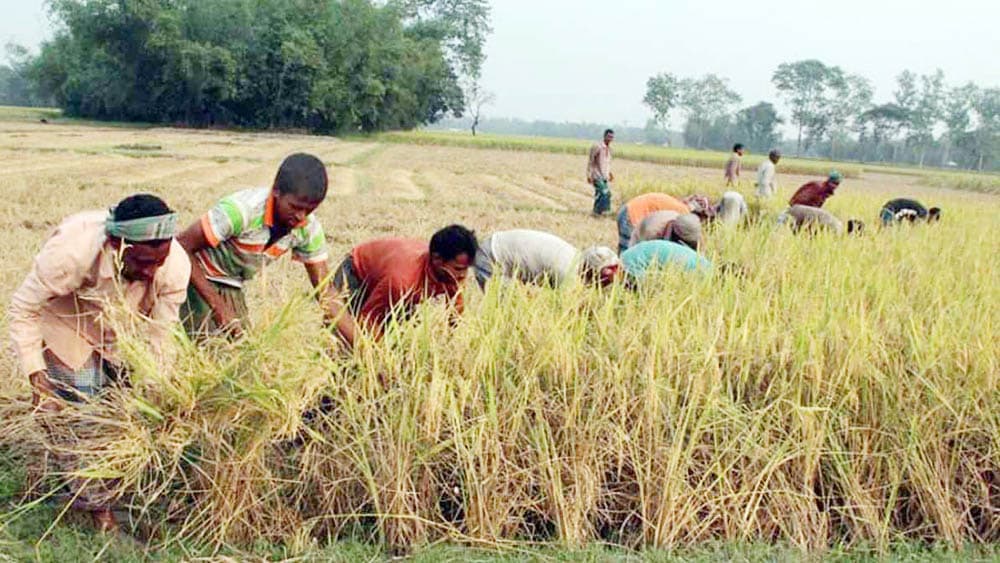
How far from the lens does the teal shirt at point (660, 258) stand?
426cm

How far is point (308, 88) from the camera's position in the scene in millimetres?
40250

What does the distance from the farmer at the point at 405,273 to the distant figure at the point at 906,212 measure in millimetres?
6770

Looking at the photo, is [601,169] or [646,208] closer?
[646,208]

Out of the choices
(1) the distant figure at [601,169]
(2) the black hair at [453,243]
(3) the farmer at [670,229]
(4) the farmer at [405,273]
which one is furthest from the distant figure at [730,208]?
(2) the black hair at [453,243]

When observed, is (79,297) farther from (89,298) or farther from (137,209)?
(137,209)

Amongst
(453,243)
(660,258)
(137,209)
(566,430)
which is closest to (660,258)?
(660,258)

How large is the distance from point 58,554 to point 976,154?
77438 millimetres

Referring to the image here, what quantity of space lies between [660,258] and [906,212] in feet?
18.2

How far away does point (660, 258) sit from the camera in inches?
178

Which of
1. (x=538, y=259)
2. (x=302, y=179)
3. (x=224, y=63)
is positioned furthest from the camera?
(x=224, y=63)

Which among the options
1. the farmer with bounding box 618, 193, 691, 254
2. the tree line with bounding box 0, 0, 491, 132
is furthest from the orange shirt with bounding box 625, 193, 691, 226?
the tree line with bounding box 0, 0, 491, 132

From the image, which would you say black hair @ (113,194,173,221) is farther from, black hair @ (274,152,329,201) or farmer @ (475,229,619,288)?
farmer @ (475,229,619,288)

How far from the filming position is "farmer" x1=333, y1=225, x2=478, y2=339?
3201 mm

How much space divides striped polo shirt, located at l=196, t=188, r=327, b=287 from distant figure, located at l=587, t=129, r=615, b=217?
8408 mm
